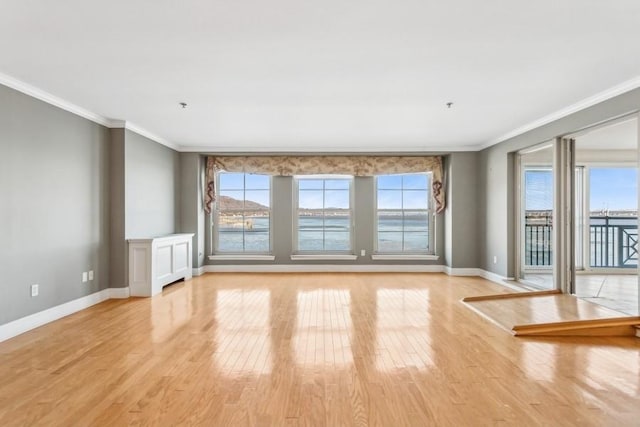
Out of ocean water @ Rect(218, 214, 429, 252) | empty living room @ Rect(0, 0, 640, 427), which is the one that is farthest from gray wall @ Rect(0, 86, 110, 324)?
ocean water @ Rect(218, 214, 429, 252)

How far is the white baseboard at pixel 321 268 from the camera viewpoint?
Result: 23.3ft

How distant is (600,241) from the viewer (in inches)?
273

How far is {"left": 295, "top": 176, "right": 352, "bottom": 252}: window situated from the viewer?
7266 millimetres

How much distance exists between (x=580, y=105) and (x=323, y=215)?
4534 mm

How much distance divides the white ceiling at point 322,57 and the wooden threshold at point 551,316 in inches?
92.7

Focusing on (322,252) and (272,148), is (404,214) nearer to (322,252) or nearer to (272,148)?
(322,252)

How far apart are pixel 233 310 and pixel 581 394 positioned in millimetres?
3415

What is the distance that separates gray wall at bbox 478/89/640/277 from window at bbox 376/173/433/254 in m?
1.07

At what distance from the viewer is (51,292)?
389 centimetres

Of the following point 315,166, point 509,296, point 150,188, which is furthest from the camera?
point 315,166

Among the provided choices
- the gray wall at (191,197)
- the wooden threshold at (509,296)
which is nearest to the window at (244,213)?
the gray wall at (191,197)

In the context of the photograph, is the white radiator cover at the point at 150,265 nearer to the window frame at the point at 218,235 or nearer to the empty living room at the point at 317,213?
the empty living room at the point at 317,213

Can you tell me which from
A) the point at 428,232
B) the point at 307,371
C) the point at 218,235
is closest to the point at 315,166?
the point at 218,235

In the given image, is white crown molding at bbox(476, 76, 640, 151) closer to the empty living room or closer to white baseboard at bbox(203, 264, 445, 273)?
the empty living room
